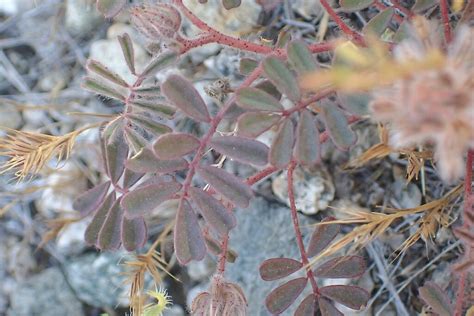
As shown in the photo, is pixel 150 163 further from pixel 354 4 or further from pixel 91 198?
pixel 354 4

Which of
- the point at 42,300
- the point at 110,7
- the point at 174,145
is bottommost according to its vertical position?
the point at 42,300

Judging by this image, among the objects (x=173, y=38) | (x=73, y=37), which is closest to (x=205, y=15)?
(x=73, y=37)

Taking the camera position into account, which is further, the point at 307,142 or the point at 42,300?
the point at 42,300

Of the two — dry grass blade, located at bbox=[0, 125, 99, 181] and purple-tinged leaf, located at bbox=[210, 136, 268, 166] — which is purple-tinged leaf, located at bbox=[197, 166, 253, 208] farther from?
dry grass blade, located at bbox=[0, 125, 99, 181]

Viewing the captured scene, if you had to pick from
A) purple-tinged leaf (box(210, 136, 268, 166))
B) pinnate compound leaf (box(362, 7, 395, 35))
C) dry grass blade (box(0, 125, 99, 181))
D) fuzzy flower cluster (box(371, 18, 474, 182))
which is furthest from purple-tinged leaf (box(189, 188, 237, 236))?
fuzzy flower cluster (box(371, 18, 474, 182))

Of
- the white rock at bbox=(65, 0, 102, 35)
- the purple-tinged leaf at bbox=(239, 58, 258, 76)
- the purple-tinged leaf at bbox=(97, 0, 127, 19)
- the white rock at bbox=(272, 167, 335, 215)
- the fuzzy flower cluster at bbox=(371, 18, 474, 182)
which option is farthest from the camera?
the white rock at bbox=(65, 0, 102, 35)

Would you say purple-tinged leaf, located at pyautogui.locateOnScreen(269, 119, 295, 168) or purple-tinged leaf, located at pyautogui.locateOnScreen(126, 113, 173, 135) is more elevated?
purple-tinged leaf, located at pyautogui.locateOnScreen(269, 119, 295, 168)

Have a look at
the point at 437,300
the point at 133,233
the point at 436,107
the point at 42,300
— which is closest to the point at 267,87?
the point at 133,233
